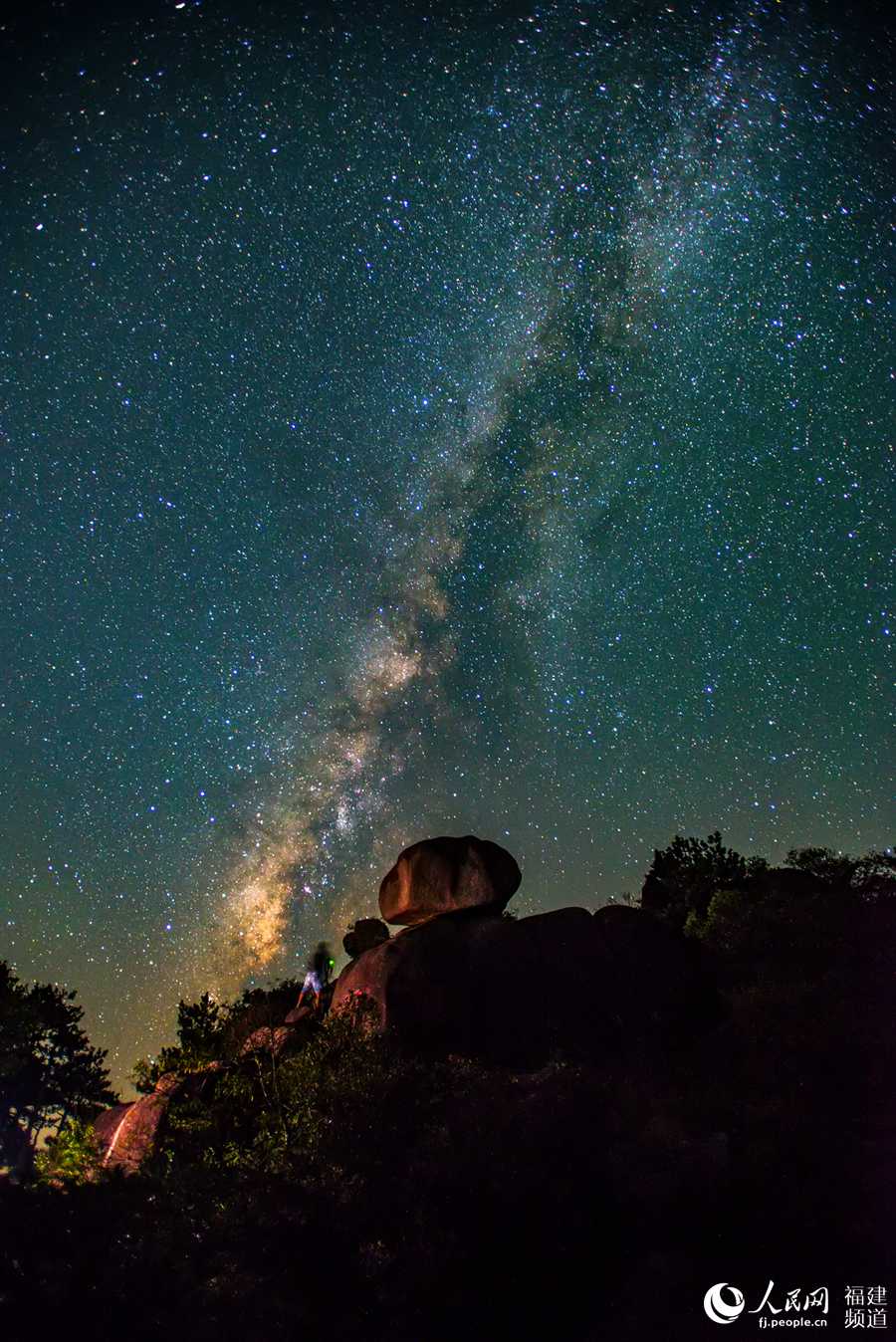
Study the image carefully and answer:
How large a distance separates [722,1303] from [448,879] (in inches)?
665

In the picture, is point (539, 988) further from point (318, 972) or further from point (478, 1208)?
point (478, 1208)

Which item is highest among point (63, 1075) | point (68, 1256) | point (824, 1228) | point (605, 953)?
point (63, 1075)

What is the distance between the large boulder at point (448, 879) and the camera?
2470 centimetres

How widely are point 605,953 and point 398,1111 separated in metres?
11.1

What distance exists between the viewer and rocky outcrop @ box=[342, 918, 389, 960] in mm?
28969

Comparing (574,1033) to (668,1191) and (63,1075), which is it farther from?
(63,1075)

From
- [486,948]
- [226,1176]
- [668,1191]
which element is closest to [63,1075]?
[486,948]

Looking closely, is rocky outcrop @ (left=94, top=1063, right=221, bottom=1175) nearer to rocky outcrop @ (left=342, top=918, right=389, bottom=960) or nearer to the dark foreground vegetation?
the dark foreground vegetation

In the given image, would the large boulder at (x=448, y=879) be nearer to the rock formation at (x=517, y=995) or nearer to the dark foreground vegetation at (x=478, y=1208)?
the rock formation at (x=517, y=995)

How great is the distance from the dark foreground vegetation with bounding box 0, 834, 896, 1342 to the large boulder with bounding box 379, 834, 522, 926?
9509 mm

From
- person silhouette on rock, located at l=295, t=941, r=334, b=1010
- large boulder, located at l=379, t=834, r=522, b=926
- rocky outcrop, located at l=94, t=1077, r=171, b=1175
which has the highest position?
large boulder, located at l=379, t=834, r=522, b=926

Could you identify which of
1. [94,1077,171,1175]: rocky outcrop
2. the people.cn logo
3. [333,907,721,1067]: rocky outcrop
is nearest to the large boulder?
[333,907,721,1067]: rocky outcrop

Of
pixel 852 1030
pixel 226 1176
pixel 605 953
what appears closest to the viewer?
pixel 226 1176

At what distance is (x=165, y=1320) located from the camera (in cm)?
798
